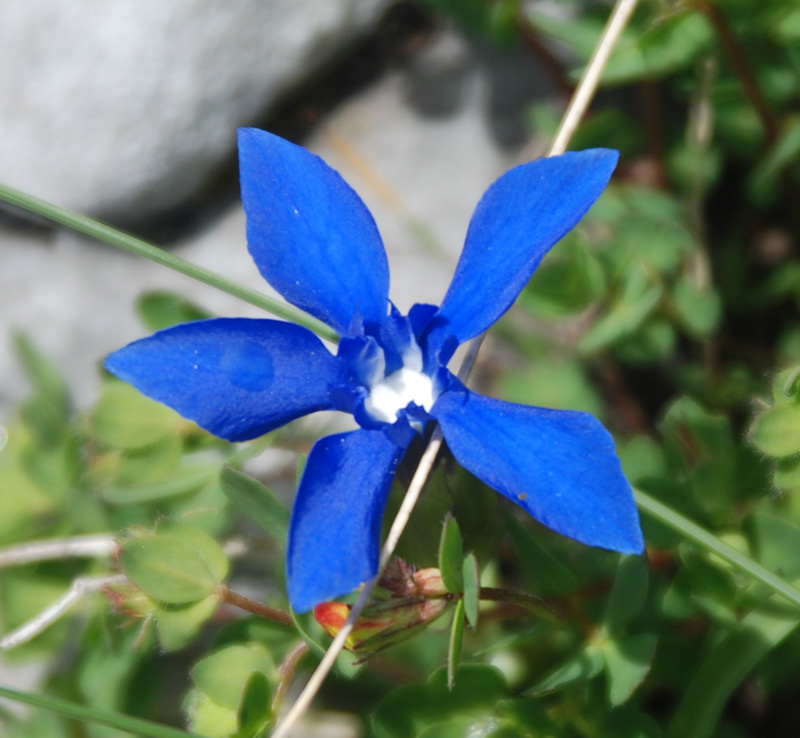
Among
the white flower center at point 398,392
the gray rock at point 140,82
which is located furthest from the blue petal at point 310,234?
the gray rock at point 140,82

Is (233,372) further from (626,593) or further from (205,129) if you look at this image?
(205,129)

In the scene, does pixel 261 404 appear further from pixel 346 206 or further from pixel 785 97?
pixel 785 97

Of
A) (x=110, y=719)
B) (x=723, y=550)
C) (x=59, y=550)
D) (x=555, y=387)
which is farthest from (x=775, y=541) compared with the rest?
(x=59, y=550)

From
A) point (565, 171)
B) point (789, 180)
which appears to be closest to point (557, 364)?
point (789, 180)

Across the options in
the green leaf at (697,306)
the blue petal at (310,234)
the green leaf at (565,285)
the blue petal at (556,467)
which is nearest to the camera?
the blue petal at (556,467)

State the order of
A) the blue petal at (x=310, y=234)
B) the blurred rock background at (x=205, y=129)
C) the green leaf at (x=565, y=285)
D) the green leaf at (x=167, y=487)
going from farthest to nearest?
the blurred rock background at (x=205, y=129)
the green leaf at (x=565, y=285)
the green leaf at (x=167, y=487)
the blue petal at (x=310, y=234)

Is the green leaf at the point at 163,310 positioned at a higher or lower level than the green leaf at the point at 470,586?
higher

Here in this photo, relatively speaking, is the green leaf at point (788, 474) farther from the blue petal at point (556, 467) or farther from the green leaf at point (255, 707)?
the green leaf at point (255, 707)
